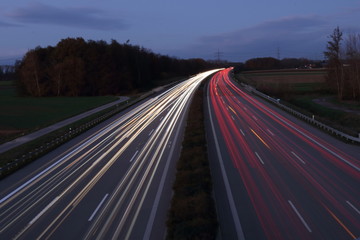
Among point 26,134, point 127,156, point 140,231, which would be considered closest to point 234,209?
point 140,231

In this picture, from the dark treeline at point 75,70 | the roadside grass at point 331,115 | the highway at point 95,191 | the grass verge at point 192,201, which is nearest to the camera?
the grass verge at point 192,201

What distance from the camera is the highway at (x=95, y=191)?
13.4m

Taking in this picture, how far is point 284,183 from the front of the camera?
17781 mm

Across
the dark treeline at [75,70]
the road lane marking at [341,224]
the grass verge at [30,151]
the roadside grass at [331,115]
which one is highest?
the dark treeline at [75,70]

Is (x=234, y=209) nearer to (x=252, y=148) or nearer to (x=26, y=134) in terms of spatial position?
(x=252, y=148)

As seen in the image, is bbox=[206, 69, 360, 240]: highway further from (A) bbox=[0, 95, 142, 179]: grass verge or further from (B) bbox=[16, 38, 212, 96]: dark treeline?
(B) bbox=[16, 38, 212, 96]: dark treeline

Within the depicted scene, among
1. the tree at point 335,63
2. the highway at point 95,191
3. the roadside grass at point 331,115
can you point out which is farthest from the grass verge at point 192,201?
the tree at point 335,63

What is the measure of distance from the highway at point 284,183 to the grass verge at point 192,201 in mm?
542

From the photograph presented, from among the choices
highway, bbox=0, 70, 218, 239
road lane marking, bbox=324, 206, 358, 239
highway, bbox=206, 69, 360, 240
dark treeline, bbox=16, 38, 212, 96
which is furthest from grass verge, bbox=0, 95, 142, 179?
dark treeline, bbox=16, 38, 212, 96

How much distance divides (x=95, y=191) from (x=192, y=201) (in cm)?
491

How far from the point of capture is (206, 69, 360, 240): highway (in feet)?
42.6

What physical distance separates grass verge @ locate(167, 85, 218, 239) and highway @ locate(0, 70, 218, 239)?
1.55 feet

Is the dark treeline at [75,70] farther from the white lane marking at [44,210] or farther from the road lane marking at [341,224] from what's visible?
the road lane marking at [341,224]

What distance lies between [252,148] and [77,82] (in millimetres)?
67618
